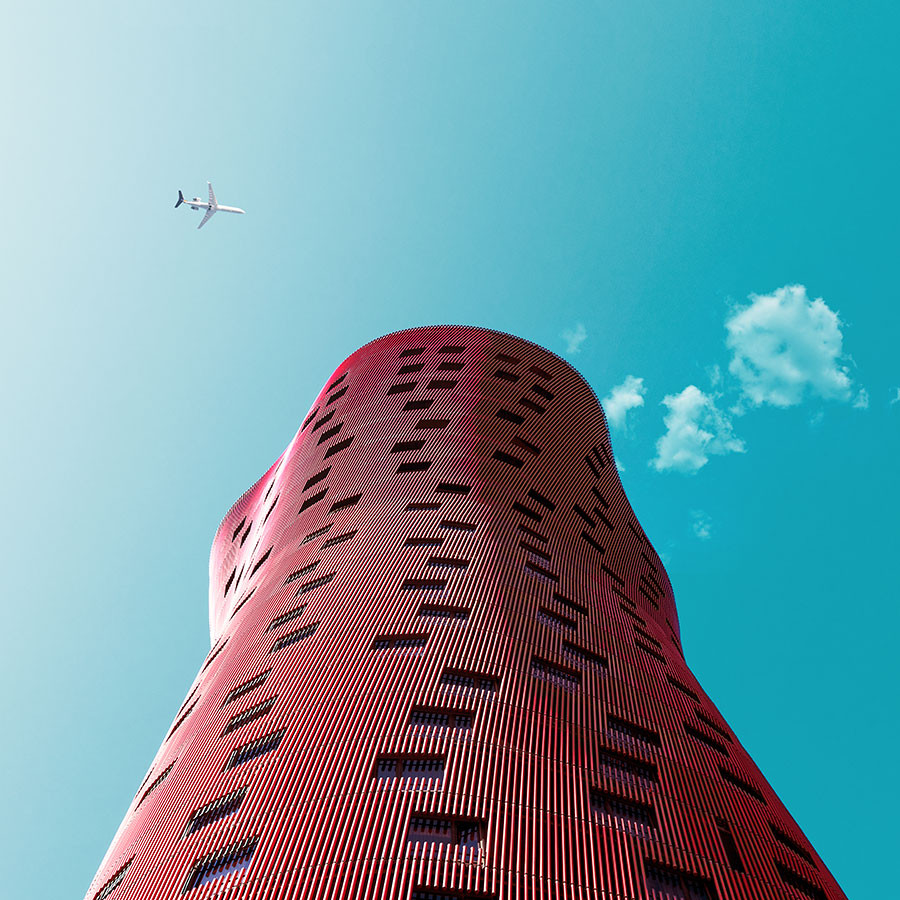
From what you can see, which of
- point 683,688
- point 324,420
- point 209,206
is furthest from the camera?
point 209,206

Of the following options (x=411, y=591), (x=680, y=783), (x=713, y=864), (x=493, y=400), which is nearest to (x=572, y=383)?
(x=493, y=400)

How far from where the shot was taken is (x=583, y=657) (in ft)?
74.6

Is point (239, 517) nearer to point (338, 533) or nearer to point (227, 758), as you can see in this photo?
point (338, 533)

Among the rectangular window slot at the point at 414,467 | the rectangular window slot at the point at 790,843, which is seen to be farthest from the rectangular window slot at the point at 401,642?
the rectangular window slot at the point at 790,843

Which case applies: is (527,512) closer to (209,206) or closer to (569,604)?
(569,604)

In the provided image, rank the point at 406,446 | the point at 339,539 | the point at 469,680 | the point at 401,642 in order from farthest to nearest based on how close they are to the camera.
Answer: the point at 406,446 → the point at 339,539 → the point at 401,642 → the point at 469,680

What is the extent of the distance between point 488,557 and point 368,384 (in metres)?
13.2

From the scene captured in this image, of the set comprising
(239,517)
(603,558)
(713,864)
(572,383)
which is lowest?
(713,864)

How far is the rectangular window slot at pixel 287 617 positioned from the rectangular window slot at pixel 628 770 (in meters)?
9.46

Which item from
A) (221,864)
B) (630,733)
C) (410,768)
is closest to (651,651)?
(630,733)

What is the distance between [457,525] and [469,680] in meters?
7.26

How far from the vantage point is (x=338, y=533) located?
89.8 ft

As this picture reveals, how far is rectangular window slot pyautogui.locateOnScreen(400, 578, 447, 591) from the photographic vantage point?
23453 millimetres

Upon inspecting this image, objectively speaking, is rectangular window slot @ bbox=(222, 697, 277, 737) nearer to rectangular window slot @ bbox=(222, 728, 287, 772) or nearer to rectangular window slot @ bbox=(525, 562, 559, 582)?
rectangular window slot @ bbox=(222, 728, 287, 772)
